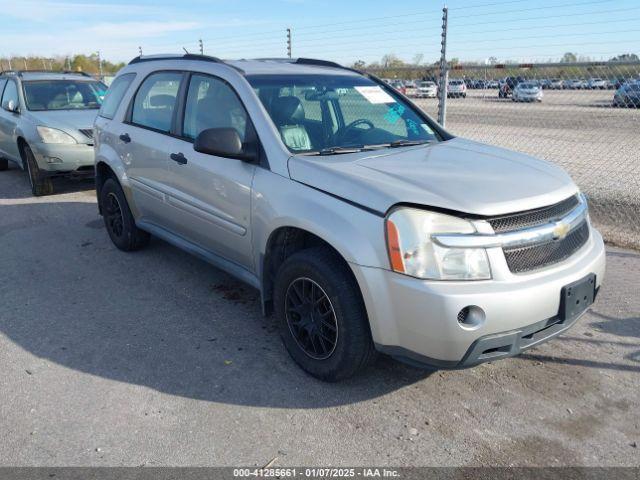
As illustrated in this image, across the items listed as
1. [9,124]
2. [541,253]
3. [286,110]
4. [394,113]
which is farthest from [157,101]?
[9,124]

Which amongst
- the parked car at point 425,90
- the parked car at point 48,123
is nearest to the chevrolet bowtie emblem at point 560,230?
the parked car at point 48,123

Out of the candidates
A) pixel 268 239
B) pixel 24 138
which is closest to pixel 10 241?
pixel 24 138

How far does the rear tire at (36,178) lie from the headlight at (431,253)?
23.2 ft

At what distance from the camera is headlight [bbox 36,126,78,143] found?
7.97 m

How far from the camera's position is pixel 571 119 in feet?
69.5

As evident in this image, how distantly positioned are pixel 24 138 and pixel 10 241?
2844 mm

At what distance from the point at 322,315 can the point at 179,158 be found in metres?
1.85

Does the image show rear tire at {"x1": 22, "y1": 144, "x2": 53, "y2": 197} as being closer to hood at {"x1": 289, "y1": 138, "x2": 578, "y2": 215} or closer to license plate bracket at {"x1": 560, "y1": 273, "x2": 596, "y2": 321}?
hood at {"x1": 289, "y1": 138, "x2": 578, "y2": 215}

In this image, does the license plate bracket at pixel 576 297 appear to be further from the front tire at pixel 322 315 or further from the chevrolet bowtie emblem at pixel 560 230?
Answer: the front tire at pixel 322 315

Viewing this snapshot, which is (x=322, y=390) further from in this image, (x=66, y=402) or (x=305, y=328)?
(x=66, y=402)

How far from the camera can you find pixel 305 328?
3.34 metres

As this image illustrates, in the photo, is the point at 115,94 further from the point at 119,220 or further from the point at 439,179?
the point at 439,179

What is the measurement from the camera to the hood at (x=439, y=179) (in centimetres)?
280

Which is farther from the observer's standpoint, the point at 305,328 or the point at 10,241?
the point at 10,241
